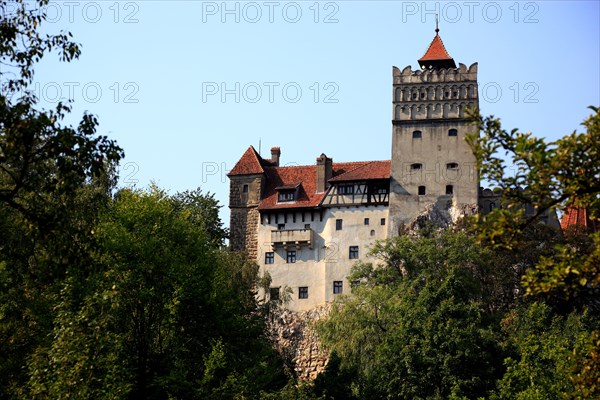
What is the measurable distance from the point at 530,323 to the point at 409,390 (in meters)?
9.94

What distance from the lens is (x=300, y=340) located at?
7012cm

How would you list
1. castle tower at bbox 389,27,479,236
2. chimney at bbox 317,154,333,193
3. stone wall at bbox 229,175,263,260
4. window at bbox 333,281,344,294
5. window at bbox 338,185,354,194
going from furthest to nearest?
chimney at bbox 317,154,333,193
stone wall at bbox 229,175,263,260
window at bbox 338,185,354,194
castle tower at bbox 389,27,479,236
window at bbox 333,281,344,294

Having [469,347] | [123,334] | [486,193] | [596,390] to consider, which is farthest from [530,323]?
[596,390]

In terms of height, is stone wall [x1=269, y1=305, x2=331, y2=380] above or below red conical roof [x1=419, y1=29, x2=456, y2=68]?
below

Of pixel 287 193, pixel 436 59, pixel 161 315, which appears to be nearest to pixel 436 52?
pixel 436 59

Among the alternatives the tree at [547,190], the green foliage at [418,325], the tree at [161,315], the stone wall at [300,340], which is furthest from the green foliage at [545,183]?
the stone wall at [300,340]

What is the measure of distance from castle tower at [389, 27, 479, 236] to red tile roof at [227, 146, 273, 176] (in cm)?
941

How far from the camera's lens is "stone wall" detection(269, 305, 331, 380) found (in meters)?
69.1

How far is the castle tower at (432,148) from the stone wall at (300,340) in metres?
7.35

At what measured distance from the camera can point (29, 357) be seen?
3759 centimetres

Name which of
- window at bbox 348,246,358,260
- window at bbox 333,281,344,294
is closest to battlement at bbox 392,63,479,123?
window at bbox 348,246,358,260

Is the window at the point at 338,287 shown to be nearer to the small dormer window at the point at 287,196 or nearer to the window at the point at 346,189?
the window at the point at 346,189

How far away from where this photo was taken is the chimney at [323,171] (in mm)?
76463

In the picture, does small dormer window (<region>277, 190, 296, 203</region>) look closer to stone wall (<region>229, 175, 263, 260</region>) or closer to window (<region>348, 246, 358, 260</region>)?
stone wall (<region>229, 175, 263, 260</region>)
